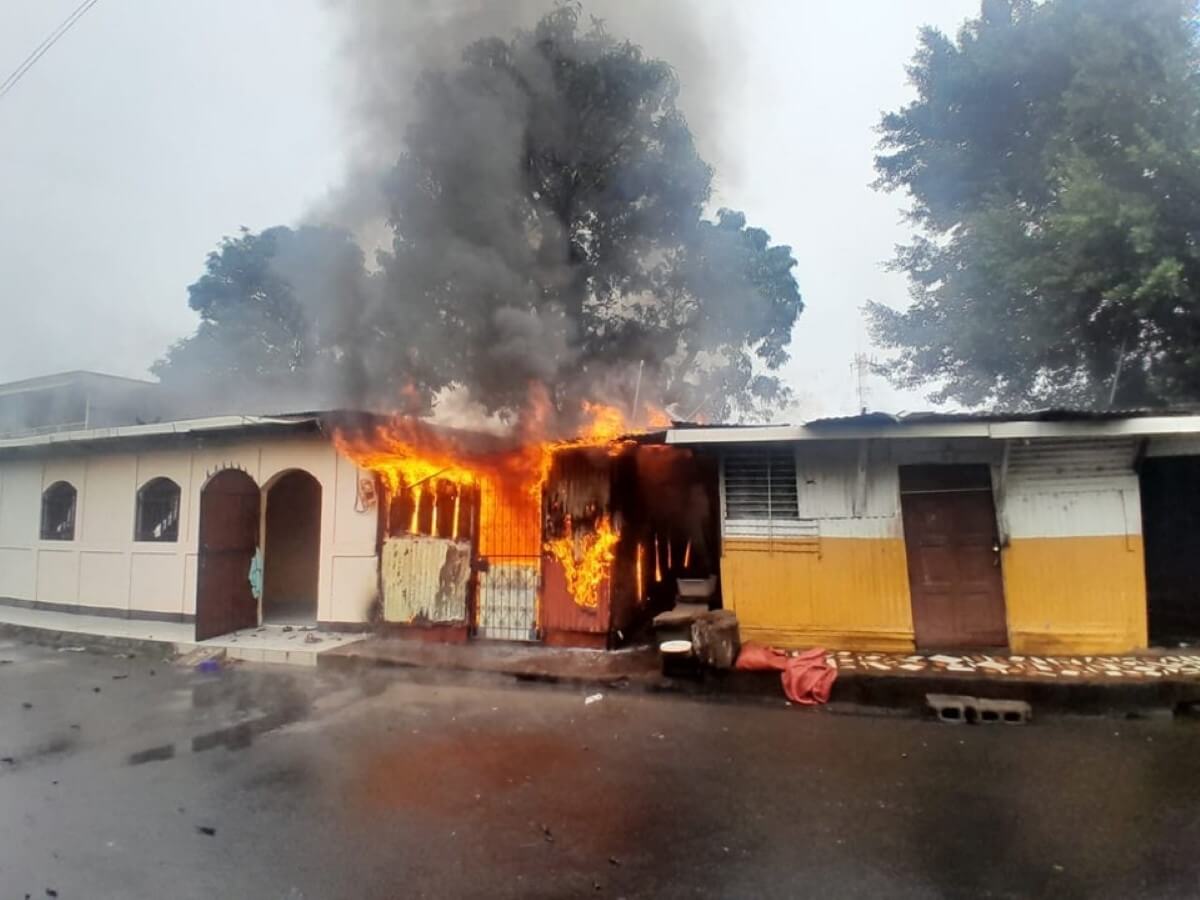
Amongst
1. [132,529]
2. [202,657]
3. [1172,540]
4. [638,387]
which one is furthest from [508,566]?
[1172,540]

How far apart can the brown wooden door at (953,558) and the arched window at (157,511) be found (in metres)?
12.6

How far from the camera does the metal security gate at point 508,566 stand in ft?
31.2

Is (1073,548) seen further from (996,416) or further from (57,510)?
(57,510)

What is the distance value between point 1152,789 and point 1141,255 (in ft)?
29.6

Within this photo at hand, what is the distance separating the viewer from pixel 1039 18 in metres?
11.9

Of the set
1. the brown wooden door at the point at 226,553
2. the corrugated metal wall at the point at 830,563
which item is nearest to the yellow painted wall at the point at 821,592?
the corrugated metal wall at the point at 830,563

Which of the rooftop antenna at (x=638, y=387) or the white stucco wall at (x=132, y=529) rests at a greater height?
the rooftop antenna at (x=638, y=387)

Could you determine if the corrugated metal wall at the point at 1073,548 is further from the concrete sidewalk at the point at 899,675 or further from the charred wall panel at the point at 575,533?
the charred wall panel at the point at 575,533

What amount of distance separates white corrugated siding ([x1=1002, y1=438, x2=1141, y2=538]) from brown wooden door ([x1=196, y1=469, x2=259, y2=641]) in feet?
37.7

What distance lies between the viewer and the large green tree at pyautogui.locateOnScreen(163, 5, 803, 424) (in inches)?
464

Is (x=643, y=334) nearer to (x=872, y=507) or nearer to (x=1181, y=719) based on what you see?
(x=872, y=507)

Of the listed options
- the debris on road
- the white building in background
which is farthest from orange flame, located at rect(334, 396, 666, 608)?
the debris on road

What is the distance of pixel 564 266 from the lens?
51.7 feet

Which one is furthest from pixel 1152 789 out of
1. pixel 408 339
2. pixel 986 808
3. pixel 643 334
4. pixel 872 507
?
pixel 643 334
